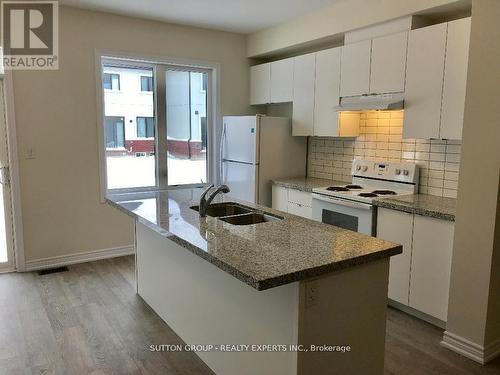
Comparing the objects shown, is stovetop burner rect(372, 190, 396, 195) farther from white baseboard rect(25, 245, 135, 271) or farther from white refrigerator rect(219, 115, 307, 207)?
white baseboard rect(25, 245, 135, 271)

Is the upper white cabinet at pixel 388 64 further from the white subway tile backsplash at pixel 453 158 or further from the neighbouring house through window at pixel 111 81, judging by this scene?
the neighbouring house through window at pixel 111 81

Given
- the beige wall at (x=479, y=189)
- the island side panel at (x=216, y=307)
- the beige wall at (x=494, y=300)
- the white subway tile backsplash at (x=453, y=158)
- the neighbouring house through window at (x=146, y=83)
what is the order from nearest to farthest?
the island side panel at (x=216, y=307), the beige wall at (x=479, y=189), the beige wall at (x=494, y=300), the white subway tile backsplash at (x=453, y=158), the neighbouring house through window at (x=146, y=83)

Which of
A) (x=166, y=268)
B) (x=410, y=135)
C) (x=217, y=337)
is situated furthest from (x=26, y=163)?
(x=410, y=135)

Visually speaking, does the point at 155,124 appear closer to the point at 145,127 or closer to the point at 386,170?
the point at 145,127

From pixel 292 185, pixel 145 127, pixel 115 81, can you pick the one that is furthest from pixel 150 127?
pixel 292 185

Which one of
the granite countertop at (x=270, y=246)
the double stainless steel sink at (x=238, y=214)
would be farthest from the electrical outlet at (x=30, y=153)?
the double stainless steel sink at (x=238, y=214)

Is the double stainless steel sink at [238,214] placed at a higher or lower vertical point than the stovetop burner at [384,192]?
lower

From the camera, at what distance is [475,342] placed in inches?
102

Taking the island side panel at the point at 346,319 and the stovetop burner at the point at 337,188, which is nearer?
the island side panel at the point at 346,319

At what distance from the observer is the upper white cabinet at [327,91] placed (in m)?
3.89

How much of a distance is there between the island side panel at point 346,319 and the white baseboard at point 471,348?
977mm

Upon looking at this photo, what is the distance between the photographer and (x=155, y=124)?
4797 mm

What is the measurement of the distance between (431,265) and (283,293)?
1630 mm

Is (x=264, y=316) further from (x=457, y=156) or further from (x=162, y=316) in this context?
(x=457, y=156)
